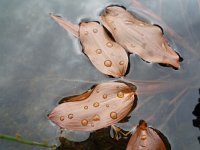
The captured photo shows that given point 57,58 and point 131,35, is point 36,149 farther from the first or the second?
point 131,35

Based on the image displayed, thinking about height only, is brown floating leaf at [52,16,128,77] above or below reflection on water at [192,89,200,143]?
above

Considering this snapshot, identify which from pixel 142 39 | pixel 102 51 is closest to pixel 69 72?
pixel 102 51

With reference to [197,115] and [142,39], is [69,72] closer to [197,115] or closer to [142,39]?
[142,39]

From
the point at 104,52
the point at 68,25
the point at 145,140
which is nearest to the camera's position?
the point at 145,140

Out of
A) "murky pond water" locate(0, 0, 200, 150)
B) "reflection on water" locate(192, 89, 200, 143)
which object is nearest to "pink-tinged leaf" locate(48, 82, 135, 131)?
"murky pond water" locate(0, 0, 200, 150)

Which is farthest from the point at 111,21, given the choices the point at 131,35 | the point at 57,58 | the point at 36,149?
the point at 36,149

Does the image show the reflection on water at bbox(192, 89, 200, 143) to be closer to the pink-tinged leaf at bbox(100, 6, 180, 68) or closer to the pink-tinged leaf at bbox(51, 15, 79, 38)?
the pink-tinged leaf at bbox(100, 6, 180, 68)

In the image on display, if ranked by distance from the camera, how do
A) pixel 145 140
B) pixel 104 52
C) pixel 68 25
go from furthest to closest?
pixel 68 25 → pixel 104 52 → pixel 145 140
